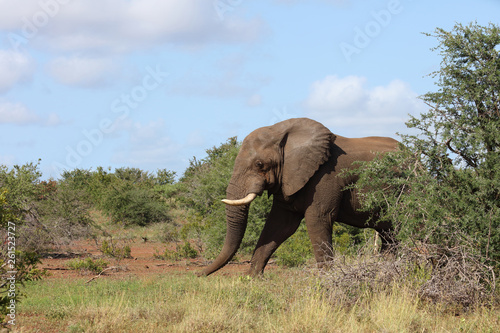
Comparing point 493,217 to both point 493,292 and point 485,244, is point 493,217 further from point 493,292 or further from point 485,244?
point 493,292

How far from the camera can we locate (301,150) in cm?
988

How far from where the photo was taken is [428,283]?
25.0 ft

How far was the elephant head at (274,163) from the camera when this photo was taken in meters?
9.79

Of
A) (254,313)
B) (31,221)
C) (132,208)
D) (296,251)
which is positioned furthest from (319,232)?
(132,208)

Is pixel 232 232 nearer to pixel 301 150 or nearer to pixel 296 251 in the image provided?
pixel 301 150

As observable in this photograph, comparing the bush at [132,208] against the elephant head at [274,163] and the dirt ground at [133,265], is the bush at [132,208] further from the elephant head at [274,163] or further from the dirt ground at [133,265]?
the elephant head at [274,163]

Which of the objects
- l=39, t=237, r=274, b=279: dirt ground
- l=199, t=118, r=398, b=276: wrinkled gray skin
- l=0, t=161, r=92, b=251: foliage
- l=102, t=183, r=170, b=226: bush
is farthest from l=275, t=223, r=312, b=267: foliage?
l=102, t=183, r=170, b=226: bush

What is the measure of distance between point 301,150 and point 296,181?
55 centimetres

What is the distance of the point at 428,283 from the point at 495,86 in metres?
2.98

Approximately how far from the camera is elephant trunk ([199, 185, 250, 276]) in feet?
33.6

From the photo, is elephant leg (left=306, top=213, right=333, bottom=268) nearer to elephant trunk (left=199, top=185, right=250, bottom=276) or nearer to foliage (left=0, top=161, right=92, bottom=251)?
elephant trunk (left=199, top=185, right=250, bottom=276)

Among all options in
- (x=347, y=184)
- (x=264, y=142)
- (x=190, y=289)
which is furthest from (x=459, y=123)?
(x=190, y=289)

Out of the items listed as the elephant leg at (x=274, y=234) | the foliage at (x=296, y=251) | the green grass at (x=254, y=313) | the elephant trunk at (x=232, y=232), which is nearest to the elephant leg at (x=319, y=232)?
the elephant leg at (x=274, y=234)

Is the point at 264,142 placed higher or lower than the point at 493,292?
higher
